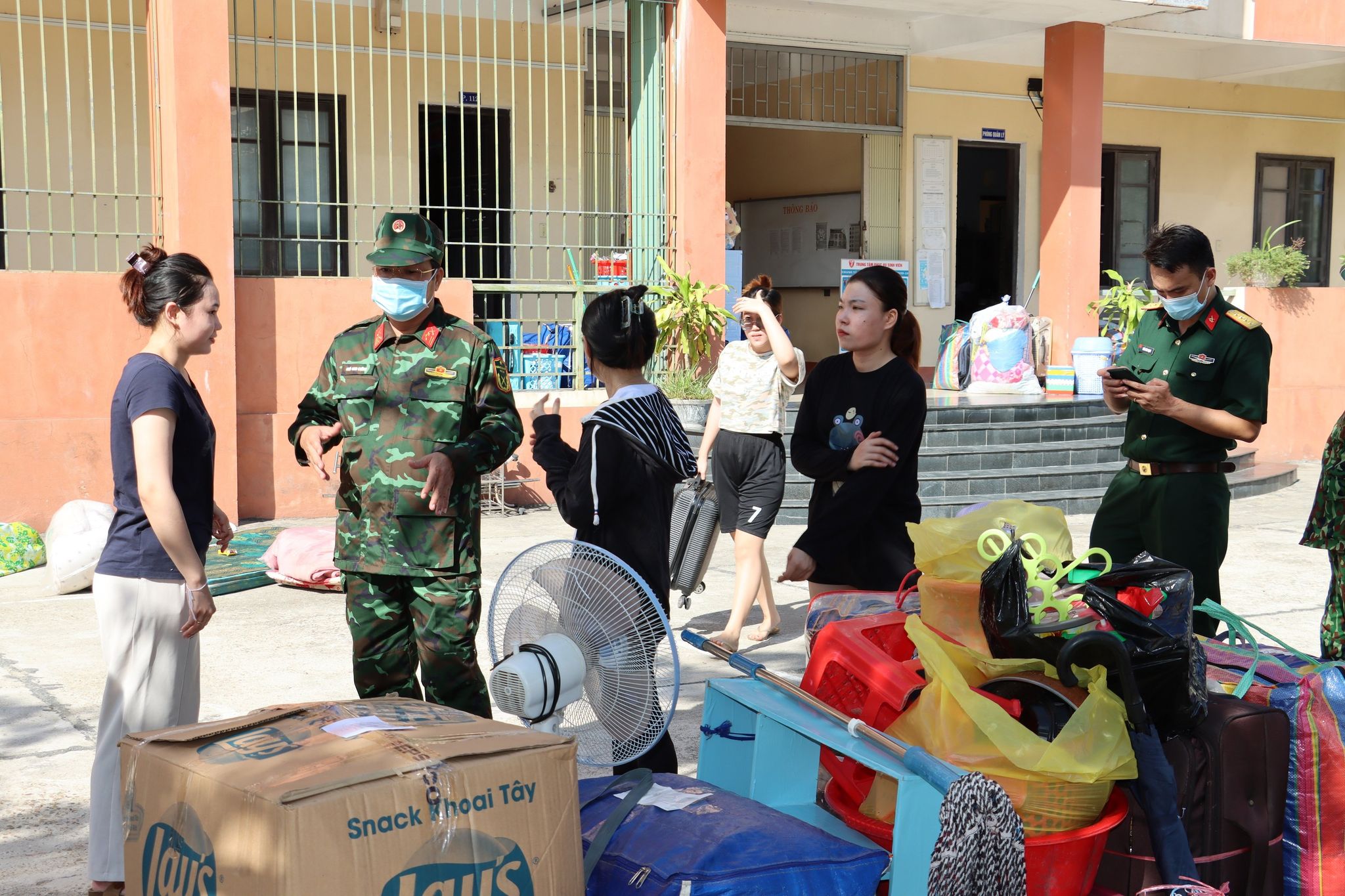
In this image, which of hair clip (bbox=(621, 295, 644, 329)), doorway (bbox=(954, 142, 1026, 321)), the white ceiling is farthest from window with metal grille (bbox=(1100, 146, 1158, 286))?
hair clip (bbox=(621, 295, 644, 329))

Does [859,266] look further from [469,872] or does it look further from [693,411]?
[469,872]

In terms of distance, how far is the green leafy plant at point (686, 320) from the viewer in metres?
9.99

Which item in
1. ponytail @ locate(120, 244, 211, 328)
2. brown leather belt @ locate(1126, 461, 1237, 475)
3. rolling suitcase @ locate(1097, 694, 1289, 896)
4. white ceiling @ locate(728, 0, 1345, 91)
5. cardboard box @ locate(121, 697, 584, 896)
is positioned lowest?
rolling suitcase @ locate(1097, 694, 1289, 896)

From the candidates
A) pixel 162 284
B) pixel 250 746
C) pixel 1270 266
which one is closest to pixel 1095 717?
pixel 250 746

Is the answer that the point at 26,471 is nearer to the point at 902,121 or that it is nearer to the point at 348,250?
the point at 348,250

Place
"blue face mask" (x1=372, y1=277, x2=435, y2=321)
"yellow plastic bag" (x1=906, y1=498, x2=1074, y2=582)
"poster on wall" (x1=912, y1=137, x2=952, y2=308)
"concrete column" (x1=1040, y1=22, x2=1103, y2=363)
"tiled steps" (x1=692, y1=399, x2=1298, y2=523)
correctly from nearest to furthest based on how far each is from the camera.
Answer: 1. "yellow plastic bag" (x1=906, y1=498, x2=1074, y2=582)
2. "blue face mask" (x1=372, y1=277, x2=435, y2=321)
3. "tiled steps" (x1=692, y1=399, x2=1298, y2=523)
4. "concrete column" (x1=1040, y1=22, x2=1103, y2=363)
5. "poster on wall" (x1=912, y1=137, x2=952, y2=308)

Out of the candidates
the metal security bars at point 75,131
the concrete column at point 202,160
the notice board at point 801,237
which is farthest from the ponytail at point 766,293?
the notice board at point 801,237

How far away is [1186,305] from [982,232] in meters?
12.1

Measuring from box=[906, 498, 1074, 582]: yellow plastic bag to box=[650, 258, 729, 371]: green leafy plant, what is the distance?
22.7 ft

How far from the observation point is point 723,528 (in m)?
6.11

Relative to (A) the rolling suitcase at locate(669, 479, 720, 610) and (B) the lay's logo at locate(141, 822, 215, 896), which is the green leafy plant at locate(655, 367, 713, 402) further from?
(B) the lay's logo at locate(141, 822, 215, 896)

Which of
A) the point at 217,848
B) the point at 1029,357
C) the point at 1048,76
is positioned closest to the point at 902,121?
the point at 1048,76

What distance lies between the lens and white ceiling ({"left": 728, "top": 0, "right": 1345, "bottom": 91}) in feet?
38.6

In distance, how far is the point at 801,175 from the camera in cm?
1556
